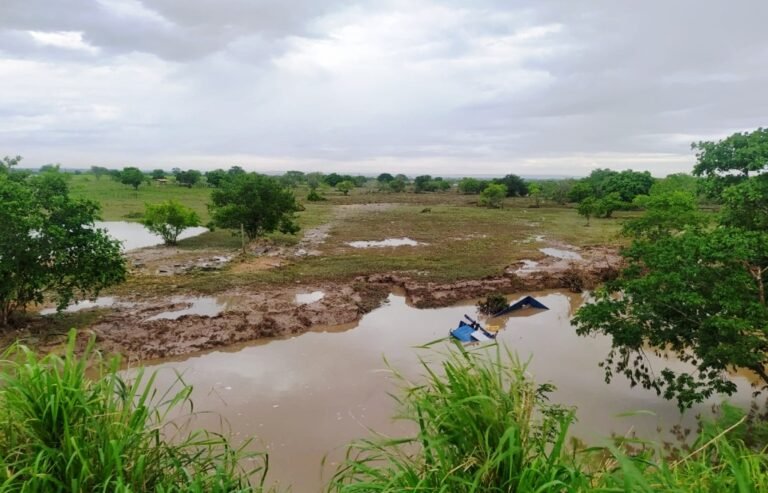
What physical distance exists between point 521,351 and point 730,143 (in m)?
6.51

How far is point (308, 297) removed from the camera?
15977mm

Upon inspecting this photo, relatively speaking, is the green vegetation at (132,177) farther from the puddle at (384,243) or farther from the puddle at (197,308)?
the puddle at (197,308)

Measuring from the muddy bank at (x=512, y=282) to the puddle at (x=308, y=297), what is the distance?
2180mm

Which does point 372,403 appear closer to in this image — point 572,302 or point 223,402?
point 223,402

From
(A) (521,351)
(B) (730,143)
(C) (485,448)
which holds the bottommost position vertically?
(A) (521,351)

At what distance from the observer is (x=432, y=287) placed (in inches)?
671

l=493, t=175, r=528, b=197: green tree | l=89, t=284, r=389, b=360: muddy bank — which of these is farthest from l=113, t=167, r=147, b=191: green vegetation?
l=493, t=175, r=528, b=197: green tree

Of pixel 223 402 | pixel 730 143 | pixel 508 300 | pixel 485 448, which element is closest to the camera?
pixel 485 448

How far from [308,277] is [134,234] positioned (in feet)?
54.1

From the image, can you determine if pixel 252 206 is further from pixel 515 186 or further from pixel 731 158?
pixel 515 186

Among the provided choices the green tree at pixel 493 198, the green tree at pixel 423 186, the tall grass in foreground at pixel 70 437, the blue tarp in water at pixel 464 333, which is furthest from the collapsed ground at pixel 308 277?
the green tree at pixel 423 186

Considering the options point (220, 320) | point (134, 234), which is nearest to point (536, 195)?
point (134, 234)

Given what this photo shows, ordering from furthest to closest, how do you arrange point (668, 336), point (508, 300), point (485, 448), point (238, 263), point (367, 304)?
point (238, 263) < point (508, 300) < point (367, 304) < point (668, 336) < point (485, 448)

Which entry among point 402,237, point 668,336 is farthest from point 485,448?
point 402,237
